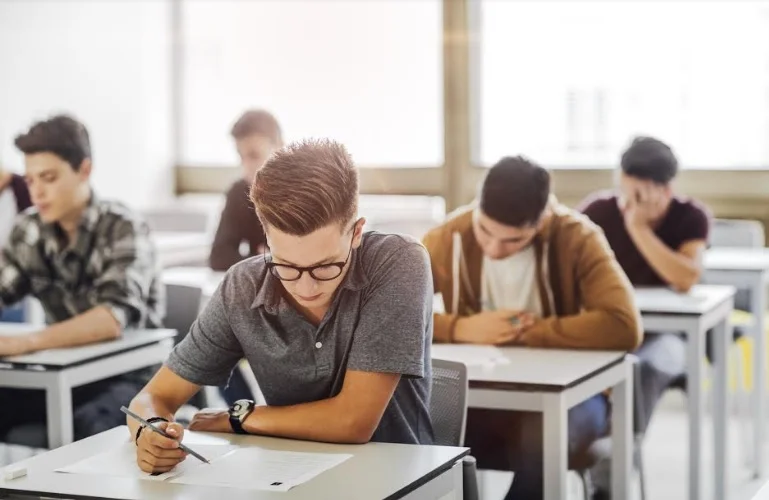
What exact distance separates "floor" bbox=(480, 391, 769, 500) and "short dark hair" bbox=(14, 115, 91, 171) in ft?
4.94

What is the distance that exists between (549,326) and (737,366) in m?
2.45

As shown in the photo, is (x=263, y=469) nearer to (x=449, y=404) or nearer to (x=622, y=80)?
(x=449, y=404)

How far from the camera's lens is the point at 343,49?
6457 mm

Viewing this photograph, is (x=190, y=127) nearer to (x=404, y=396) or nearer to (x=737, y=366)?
(x=737, y=366)

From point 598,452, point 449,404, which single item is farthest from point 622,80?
point 449,404

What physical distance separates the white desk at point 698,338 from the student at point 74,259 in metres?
1.56

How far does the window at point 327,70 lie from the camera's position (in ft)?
20.7

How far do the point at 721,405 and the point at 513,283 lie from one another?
3.72 ft

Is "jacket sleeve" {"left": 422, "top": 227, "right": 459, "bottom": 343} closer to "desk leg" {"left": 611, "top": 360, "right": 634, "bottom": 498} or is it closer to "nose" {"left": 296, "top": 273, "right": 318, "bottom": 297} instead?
"desk leg" {"left": 611, "top": 360, "right": 634, "bottom": 498}

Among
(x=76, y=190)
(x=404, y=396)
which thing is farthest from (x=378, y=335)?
(x=76, y=190)

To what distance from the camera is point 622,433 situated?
3053mm

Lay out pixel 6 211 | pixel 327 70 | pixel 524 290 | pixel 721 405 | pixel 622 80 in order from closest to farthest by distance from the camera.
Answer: pixel 524 290 → pixel 721 405 → pixel 6 211 → pixel 622 80 → pixel 327 70

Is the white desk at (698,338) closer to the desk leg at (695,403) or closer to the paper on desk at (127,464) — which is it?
the desk leg at (695,403)

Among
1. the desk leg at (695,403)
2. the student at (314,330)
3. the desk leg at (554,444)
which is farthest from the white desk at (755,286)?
the student at (314,330)
